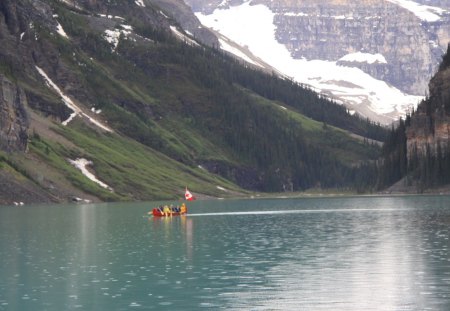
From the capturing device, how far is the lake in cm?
7512

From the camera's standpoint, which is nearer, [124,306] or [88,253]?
[124,306]

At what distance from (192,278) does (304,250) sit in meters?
26.4

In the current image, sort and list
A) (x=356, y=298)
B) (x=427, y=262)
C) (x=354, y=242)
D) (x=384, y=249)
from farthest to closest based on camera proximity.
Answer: (x=354, y=242), (x=384, y=249), (x=427, y=262), (x=356, y=298)

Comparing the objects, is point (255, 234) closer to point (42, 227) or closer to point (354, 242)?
point (354, 242)

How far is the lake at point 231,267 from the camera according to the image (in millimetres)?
75125

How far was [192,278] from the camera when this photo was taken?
289 feet

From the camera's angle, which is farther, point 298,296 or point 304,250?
point 304,250

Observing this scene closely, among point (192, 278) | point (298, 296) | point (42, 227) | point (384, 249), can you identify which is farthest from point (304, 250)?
point (42, 227)

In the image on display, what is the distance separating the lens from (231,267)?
96.1m

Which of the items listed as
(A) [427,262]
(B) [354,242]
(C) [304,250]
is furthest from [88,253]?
(A) [427,262]

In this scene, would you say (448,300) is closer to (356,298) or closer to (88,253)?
(356,298)

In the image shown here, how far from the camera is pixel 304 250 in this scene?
366 ft

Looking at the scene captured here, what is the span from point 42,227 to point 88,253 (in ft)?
165

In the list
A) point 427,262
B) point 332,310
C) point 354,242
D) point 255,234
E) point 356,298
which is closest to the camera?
point 332,310
